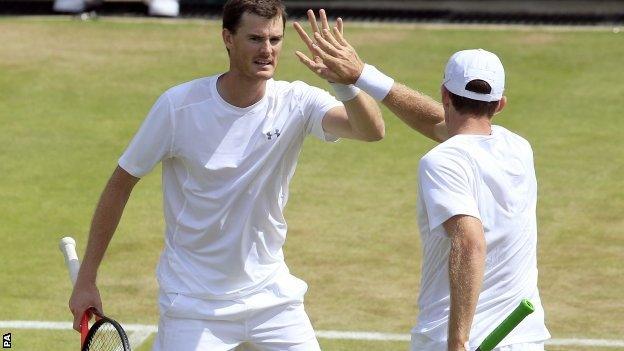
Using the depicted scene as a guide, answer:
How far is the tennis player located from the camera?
263 inches

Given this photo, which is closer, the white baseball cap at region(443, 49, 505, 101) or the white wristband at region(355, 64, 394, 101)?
the white baseball cap at region(443, 49, 505, 101)

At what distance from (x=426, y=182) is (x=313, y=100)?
4.11ft

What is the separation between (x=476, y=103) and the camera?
5.88m

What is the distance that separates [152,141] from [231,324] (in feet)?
3.01

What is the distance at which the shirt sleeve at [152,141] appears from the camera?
666 centimetres

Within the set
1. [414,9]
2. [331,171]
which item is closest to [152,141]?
[331,171]

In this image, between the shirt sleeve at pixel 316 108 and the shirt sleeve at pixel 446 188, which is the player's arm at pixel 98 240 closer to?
the shirt sleeve at pixel 316 108

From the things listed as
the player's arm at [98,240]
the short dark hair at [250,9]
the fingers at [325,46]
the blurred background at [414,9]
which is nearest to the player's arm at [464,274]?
the fingers at [325,46]

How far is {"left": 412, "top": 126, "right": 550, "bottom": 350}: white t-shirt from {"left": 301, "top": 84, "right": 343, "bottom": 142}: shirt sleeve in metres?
1.01

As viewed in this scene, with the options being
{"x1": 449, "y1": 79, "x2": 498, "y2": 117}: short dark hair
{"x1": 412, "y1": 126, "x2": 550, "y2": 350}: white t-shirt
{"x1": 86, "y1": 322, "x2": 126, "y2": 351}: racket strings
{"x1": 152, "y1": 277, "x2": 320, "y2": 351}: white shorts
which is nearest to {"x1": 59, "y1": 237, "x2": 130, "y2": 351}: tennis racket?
{"x1": 86, "y1": 322, "x2": 126, "y2": 351}: racket strings

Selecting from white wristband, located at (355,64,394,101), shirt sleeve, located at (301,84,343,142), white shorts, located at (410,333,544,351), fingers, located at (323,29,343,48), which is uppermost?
fingers, located at (323,29,343,48)

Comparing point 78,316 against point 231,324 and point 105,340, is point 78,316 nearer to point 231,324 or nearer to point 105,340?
point 105,340

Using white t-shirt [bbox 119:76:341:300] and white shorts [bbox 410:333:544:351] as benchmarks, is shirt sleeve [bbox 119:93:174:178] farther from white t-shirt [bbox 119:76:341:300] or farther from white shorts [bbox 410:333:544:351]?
white shorts [bbox 410:333:544:351]

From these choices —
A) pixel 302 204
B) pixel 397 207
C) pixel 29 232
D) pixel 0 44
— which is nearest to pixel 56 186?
pixel 29 232
